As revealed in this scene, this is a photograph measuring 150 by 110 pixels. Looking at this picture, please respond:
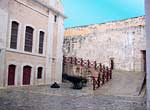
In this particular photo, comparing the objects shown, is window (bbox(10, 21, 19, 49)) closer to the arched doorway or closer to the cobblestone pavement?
the arched doorway

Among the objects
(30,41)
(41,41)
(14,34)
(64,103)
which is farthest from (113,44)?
(64,103)

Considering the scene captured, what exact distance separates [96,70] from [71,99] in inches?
386

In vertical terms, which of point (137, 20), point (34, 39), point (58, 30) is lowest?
point (34, 39)

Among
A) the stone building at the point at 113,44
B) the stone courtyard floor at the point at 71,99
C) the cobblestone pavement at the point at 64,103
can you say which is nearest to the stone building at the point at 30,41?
the stone courtyard floor at the point at 71,99

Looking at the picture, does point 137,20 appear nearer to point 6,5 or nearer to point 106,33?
point 106,33

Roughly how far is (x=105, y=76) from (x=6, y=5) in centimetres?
872

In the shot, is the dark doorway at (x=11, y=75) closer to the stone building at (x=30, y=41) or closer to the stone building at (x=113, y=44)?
the stone building at (x=30, y=41)

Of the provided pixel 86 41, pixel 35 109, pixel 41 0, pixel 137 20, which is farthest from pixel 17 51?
pixel 137 20

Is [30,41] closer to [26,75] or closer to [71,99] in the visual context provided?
[26,75]

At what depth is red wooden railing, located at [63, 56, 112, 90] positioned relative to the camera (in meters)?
14.5

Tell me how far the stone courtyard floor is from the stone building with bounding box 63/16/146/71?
6292 millimetres

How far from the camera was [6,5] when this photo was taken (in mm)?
14281

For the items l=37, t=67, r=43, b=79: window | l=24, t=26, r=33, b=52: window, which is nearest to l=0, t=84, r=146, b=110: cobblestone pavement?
l=24, t=26, r=33, b=52: window

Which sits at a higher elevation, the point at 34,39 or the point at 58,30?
the point at 58,30
